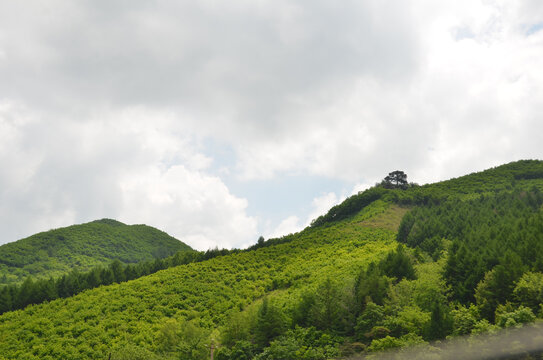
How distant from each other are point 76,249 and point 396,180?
5031 inches

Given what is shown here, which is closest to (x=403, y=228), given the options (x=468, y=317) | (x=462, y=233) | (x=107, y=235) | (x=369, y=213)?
(x=462, y=233)

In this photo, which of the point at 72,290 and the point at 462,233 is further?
the point at 72,290

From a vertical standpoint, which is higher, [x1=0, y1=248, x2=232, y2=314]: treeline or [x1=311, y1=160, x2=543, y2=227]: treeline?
[x1=311, y1=160, x2=543, y2=227]: treeline

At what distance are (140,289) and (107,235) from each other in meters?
103

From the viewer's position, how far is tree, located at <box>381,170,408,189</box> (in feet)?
493

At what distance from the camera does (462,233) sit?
226 feet

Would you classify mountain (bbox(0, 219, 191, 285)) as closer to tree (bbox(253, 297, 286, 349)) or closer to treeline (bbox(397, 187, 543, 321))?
tree (bbox(253, 297, 286, 349))

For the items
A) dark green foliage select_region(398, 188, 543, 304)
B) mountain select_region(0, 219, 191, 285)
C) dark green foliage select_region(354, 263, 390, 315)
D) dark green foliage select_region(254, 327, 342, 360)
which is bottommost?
dark green foliage select_region(254, 327, 342, 360)

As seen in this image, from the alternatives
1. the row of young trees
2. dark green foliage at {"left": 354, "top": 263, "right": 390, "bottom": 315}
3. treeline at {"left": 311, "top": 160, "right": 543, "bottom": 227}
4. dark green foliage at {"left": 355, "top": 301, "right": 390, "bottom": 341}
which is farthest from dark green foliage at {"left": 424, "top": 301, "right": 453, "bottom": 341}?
treeline at {"left": 311, "top": 160, "right": 543, "bottom": 227}

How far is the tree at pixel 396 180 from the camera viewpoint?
150 meters

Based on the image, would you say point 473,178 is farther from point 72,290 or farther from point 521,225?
point 72,290

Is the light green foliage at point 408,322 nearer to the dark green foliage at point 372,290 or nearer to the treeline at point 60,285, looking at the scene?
the dark green foliage at point 372,290

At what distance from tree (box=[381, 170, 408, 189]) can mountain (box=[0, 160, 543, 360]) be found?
48803 millimetres

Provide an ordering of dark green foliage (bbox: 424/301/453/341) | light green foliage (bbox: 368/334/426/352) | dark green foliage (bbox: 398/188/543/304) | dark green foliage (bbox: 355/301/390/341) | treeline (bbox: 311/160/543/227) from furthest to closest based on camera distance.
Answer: treeline (bbox: 311/160/543/227), dark green foliage (bbox: 355/301/390/341), dark green foliage (bbox: 398/188/543/304), dark green foliage (bbox: 424/301/453/341), light green foliage (bbox: 368/334/426/352)
